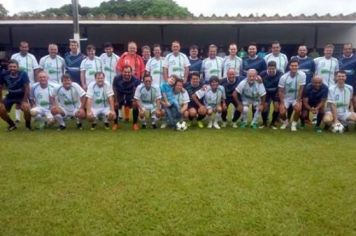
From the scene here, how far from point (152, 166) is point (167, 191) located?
85 cm

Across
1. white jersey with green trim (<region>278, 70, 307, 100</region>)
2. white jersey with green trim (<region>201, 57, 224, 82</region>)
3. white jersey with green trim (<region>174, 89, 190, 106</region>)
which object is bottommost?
white jersey with green trim (<region>174, 89, 190, 106</region>)

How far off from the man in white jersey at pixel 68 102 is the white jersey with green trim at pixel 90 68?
66 centimetres

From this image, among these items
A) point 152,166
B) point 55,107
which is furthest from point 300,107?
point 55,107

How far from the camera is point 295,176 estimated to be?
430 centimetres

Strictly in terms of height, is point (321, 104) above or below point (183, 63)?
below

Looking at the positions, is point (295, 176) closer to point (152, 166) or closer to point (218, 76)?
point (152, 166)

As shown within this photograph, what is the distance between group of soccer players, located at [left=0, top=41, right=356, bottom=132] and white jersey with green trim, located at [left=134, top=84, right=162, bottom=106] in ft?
0.06

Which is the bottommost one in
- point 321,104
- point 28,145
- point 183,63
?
point 28,145

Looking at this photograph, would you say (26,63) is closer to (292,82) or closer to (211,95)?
(211,95)

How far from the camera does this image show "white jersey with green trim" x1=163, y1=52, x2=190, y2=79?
7.56 metres

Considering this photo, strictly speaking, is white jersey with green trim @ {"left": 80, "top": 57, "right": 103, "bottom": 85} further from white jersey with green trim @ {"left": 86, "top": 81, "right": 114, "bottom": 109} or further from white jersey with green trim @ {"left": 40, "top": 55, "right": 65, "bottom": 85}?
white jersey with green trim @ {"left": 86, "top": 81, "right": 114, "bottom": 109}

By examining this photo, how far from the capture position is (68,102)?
6.97m

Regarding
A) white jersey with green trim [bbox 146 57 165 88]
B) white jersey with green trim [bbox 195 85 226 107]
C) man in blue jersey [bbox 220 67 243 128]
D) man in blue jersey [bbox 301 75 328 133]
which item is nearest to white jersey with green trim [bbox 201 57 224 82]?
man in blue jersey [bbox 220 67 243 128]

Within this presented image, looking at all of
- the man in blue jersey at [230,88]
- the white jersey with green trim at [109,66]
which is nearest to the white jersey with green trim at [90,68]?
the white jersey with green trim at [109,66]
